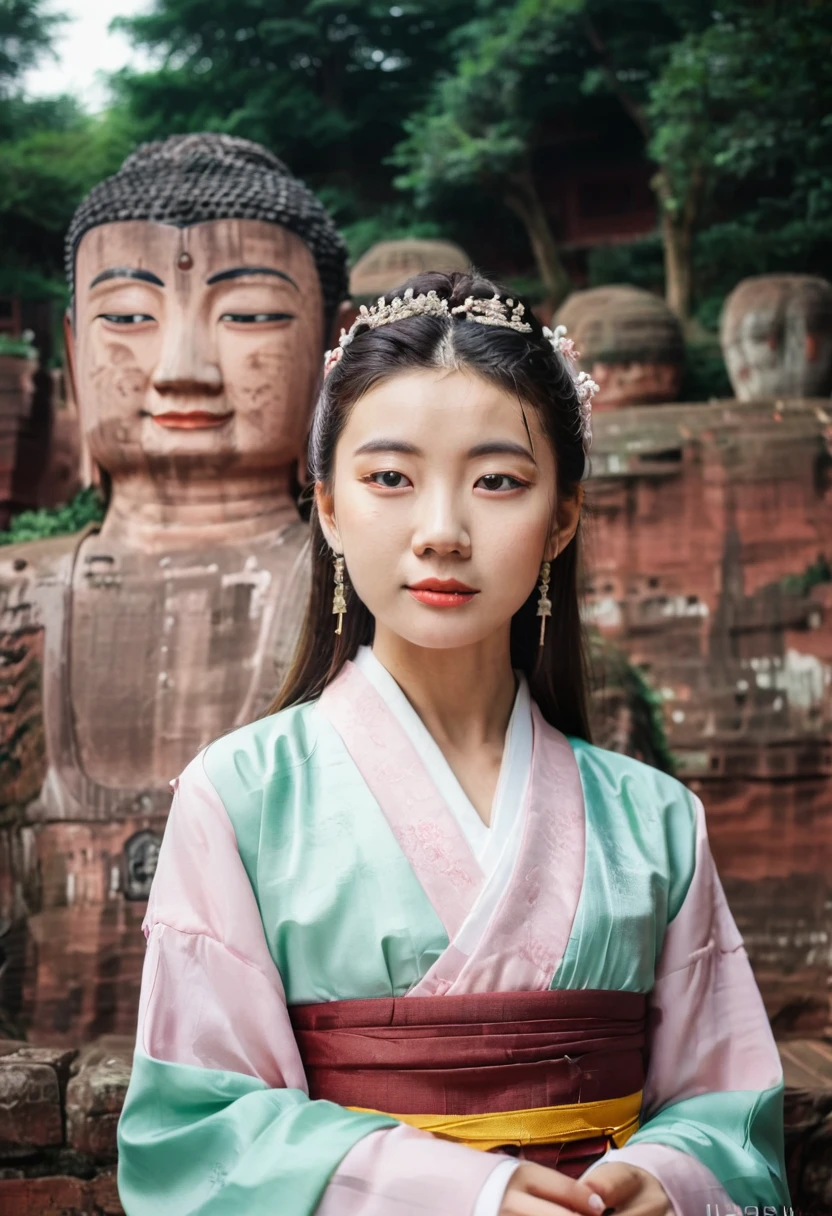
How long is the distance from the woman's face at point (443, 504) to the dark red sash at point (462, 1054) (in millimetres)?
580

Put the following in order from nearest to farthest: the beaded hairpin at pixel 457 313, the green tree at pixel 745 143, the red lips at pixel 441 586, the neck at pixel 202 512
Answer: the red lips at pixel 441 586
the beaded hairpin at pixel 457 313
the neck at pixel 202 512
the green tree at pixel 745 143

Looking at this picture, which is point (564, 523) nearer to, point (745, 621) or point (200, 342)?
point (200, 342)

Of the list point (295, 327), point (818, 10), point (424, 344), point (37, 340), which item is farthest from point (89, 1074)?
point (818, 10)

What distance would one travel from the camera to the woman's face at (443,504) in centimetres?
209

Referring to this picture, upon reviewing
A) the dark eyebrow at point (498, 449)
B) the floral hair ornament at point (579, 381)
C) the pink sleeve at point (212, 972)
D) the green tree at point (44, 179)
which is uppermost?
the green tree at point (44, 179)

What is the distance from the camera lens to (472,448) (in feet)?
6.86

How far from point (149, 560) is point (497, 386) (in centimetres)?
246

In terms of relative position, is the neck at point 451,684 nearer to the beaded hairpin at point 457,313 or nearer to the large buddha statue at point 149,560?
the beaded hairpin at point 457,313

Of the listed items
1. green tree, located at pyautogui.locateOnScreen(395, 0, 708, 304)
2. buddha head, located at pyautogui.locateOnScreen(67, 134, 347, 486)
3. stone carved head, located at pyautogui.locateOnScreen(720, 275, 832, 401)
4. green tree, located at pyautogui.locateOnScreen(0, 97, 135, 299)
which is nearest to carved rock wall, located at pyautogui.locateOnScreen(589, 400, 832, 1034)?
stone carved head, located at pyautogui.locateOnScreen(720, 275, 832, 401)

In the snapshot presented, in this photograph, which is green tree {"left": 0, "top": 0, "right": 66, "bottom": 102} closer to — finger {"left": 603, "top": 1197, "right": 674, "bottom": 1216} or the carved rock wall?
the carved rock wall

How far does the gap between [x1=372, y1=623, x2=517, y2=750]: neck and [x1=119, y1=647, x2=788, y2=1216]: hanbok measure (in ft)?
0.26

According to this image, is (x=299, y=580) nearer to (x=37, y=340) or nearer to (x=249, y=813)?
(x=249, y=813)

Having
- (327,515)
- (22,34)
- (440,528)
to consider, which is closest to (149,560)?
(327,515)

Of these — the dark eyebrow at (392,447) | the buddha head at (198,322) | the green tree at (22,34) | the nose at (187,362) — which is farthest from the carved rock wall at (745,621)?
the green tree at (22,34)
